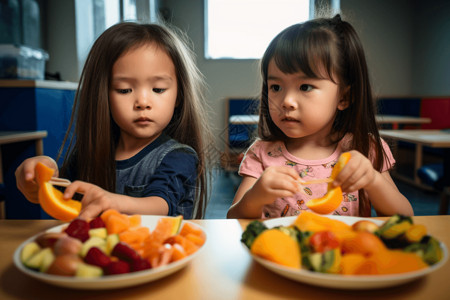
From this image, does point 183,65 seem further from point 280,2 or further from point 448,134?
point 280,2

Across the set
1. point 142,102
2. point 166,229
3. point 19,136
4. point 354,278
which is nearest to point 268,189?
point 166,229

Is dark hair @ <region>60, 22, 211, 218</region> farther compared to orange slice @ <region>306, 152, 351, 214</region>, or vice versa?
dark hair @ <region>60, 22, 211, 218</region>

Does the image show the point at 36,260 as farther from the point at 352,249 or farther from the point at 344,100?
the point at 344,100

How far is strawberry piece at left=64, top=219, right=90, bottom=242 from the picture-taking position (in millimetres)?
490

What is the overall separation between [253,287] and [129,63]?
0.77m

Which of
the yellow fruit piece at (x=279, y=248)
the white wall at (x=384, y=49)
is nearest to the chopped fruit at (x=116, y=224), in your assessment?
the yellow fruit piece at (x=279, y=248)

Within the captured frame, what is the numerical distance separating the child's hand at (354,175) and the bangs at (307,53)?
32cm

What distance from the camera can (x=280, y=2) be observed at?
6367 millimetres

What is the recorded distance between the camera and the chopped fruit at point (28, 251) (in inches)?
18.1

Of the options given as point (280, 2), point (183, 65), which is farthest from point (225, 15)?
point (183, 65)

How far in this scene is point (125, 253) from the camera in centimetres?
44

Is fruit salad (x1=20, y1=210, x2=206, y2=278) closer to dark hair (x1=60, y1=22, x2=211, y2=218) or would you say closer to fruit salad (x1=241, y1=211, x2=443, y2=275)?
fruit salad (x1=241, y1=211, x2=443, y2=275)

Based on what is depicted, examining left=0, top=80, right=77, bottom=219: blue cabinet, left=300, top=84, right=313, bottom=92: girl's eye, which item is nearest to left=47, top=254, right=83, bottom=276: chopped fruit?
left=300, top=84, right=313, bottom=92: girl's eye

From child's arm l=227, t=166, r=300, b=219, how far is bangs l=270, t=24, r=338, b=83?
336 mm
